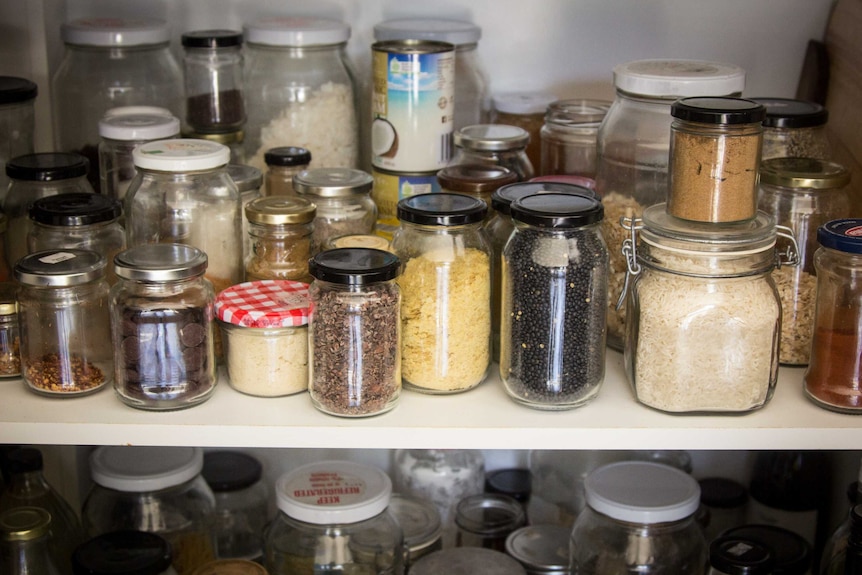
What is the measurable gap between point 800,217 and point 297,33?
650 millimetres

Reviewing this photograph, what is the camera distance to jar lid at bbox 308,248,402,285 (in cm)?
96

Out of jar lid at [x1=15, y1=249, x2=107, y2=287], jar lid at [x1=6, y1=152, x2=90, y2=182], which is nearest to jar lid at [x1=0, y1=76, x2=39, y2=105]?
jar lid at [x1=6, y1=152, x2=90, y2=182]

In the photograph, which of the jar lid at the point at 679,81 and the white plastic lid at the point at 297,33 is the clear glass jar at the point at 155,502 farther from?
the jar lid at the point at 679,81

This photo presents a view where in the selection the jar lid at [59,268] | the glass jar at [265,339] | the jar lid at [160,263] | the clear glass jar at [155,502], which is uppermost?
the jar lid at [160,263]

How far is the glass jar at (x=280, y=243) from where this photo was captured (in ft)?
3.63

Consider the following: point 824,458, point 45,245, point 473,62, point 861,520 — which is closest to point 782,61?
point 473,62

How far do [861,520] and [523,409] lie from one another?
1.32 feet

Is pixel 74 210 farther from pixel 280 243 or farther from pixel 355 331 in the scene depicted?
pixel 355 331

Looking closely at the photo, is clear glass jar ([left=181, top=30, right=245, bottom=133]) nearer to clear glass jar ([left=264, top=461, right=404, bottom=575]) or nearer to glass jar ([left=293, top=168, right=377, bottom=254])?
glass jar ([left=293, top=168, right=377, bottom=254])

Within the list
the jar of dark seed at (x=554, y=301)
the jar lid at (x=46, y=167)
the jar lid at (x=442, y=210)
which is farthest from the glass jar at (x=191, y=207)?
the jar of dark seed at (x=554, y=301)

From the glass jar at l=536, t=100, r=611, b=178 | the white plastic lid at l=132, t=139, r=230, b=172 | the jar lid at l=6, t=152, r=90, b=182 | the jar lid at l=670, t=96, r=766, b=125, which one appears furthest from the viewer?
the glass jar at l=536, t=100, r=611, b=178

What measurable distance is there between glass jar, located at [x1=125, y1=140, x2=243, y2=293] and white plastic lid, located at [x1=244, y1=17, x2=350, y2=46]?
24 centimetres

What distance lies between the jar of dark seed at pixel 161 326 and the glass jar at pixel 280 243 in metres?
0.10

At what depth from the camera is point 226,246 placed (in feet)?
3.74
